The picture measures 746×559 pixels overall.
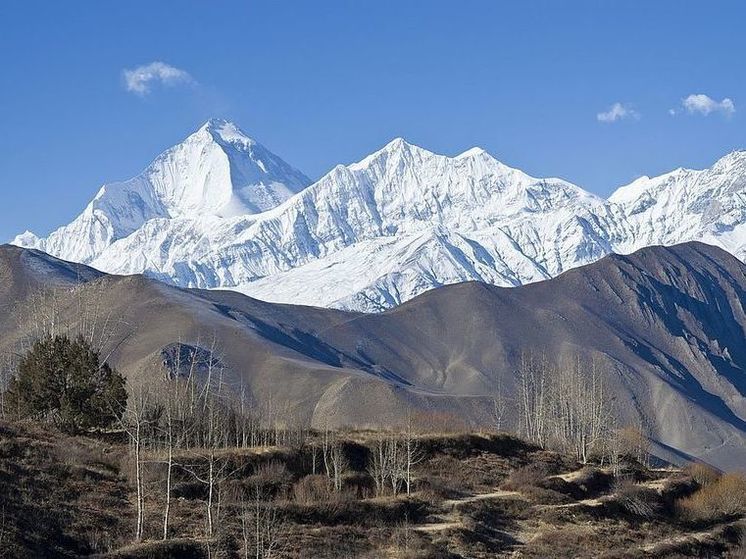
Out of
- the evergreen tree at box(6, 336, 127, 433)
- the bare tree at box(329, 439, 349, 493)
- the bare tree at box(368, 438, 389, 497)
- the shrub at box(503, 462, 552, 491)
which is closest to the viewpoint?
the bare tree at box(329, 439, 349, 493)

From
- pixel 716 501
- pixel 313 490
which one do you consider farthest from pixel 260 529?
pixel 716 501

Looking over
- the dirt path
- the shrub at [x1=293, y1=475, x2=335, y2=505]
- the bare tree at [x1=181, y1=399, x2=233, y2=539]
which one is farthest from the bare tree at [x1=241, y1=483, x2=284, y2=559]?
the dirt path

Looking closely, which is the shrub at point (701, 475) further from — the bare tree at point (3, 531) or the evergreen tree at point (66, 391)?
the bare tree at point (3, 531)

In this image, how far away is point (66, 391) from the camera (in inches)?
2376

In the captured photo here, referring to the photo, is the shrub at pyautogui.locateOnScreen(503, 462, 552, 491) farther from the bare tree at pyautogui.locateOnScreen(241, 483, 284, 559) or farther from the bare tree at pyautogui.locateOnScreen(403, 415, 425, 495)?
the bare tree at pyautogui.locateOnScreen(241, 483, 284, 559)

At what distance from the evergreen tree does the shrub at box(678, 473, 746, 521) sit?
35.3 meters

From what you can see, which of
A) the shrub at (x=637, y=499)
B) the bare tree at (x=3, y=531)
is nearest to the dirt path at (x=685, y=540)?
the shrub at (x=637, y=499)

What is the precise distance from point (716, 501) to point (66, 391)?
41.4 metres

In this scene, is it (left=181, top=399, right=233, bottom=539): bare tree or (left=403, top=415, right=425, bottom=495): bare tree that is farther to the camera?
(left=403, top=415, right=425, bottom=495): bare tree

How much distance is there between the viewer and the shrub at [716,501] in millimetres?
69188

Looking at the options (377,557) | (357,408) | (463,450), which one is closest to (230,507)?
(377,557)

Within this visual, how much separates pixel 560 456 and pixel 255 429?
2267 centimetres

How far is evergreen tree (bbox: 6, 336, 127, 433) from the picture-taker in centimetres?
6012

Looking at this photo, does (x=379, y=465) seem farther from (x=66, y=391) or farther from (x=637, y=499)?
(x=66, y=391)
